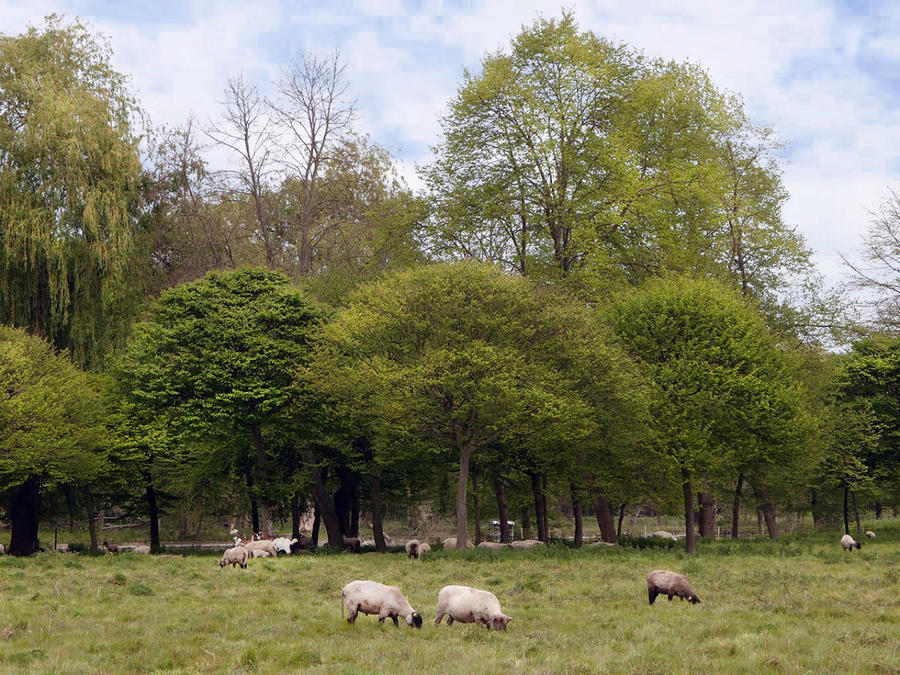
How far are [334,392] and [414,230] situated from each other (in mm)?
13604

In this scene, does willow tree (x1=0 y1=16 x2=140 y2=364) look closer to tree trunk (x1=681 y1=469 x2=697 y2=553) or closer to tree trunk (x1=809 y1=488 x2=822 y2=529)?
tree trunk (x1=681 y1=469 x2=697 y2=553)

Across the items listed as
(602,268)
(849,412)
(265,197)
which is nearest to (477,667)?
(602,268)

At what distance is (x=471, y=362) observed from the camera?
35.4 m

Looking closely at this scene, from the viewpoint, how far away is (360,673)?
13.0 m

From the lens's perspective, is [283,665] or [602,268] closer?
[283,665]

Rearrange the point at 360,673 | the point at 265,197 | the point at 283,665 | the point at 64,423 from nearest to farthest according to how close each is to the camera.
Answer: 1. the point at 360,673
2. the point at 283,665
3. the point at 64,423
4. the point at 265,197

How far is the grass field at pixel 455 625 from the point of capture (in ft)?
46.3

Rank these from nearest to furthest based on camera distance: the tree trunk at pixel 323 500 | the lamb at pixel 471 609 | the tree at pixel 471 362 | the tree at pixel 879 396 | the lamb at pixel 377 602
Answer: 1. the lamb at pixel 471 609
2. the lamb at pixel 377 602
3. the tree at pixel 471 362
4. the tree trunk at pixel 323 500
5. the tree at pixel 879 396

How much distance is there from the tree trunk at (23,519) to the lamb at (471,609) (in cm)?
3367

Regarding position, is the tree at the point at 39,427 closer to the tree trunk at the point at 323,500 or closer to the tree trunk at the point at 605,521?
the tree trunk at the point at 323,500

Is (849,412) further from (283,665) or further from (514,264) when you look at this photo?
(283,665)

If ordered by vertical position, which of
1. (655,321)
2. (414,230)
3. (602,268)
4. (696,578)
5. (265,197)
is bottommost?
(696,578)

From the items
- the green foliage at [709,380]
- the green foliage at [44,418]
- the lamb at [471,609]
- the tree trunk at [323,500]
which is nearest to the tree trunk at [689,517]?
the green foliage at [709,380]

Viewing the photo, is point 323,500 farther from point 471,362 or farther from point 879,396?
point 879,396
